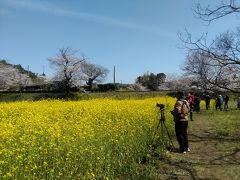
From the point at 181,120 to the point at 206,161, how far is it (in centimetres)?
195

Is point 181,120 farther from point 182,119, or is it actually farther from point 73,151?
point 73,151

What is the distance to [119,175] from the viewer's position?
28.1ft

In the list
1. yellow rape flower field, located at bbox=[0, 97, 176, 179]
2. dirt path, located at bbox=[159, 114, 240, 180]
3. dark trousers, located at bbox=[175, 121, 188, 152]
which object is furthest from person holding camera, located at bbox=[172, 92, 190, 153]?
yellow rape flower field, located at bbox=[0, 97, 176, 179]

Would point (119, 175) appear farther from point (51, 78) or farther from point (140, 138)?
point (51, 78)

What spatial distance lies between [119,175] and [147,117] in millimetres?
5645

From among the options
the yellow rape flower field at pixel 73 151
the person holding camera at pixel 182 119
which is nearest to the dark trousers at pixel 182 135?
the person holding camera at pixel 182 119

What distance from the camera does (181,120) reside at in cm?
1257

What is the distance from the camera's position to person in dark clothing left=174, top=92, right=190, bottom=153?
1239 centimetres

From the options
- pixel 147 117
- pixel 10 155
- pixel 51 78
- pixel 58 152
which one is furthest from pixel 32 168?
pixel 51 78

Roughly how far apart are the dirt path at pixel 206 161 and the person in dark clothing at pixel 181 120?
320mm

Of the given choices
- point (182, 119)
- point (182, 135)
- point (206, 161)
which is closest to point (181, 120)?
point (182, 119)

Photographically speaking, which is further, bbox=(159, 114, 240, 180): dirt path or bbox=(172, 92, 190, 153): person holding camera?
bbox=(172, 92, 190, 153): person holding camera

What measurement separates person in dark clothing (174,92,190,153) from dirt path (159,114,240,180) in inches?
12.6

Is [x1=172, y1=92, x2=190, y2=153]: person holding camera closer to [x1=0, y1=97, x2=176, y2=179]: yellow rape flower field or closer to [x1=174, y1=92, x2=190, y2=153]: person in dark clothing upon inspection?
[x1=174, y1=92, x2=190, y2=153]: person in dark clothing
